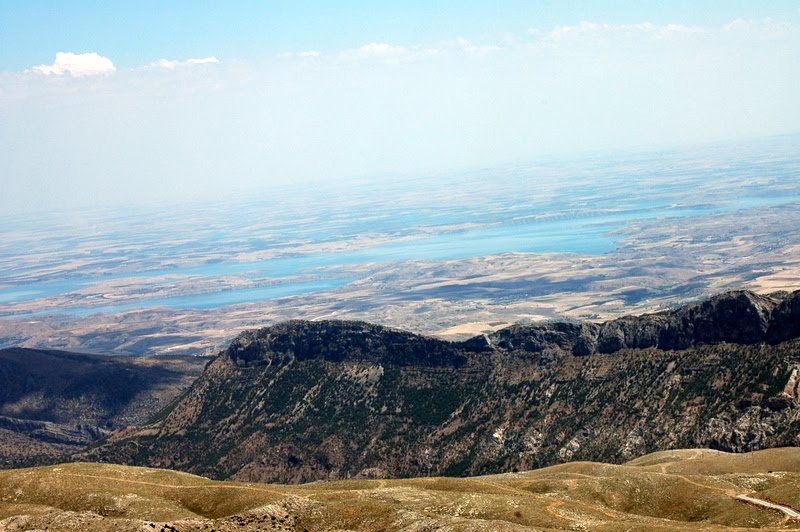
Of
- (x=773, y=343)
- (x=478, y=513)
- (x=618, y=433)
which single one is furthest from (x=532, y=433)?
(x=478, y=513)

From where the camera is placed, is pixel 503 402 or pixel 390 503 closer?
pixel 390 503

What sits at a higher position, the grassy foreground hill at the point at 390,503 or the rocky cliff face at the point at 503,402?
the grassy foreground hill at the point at 390,503

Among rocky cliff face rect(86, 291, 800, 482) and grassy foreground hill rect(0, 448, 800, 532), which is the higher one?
grassy foreground hill rect(0, 448, 800, 532)

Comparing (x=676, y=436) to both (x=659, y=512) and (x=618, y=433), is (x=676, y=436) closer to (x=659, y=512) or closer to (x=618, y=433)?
(x=618, y=433)

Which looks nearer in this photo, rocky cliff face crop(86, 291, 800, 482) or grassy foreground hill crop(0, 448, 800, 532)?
grassy foreground hill crop(0, 448, 800, 532)

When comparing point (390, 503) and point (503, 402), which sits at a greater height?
point (390, 503)
